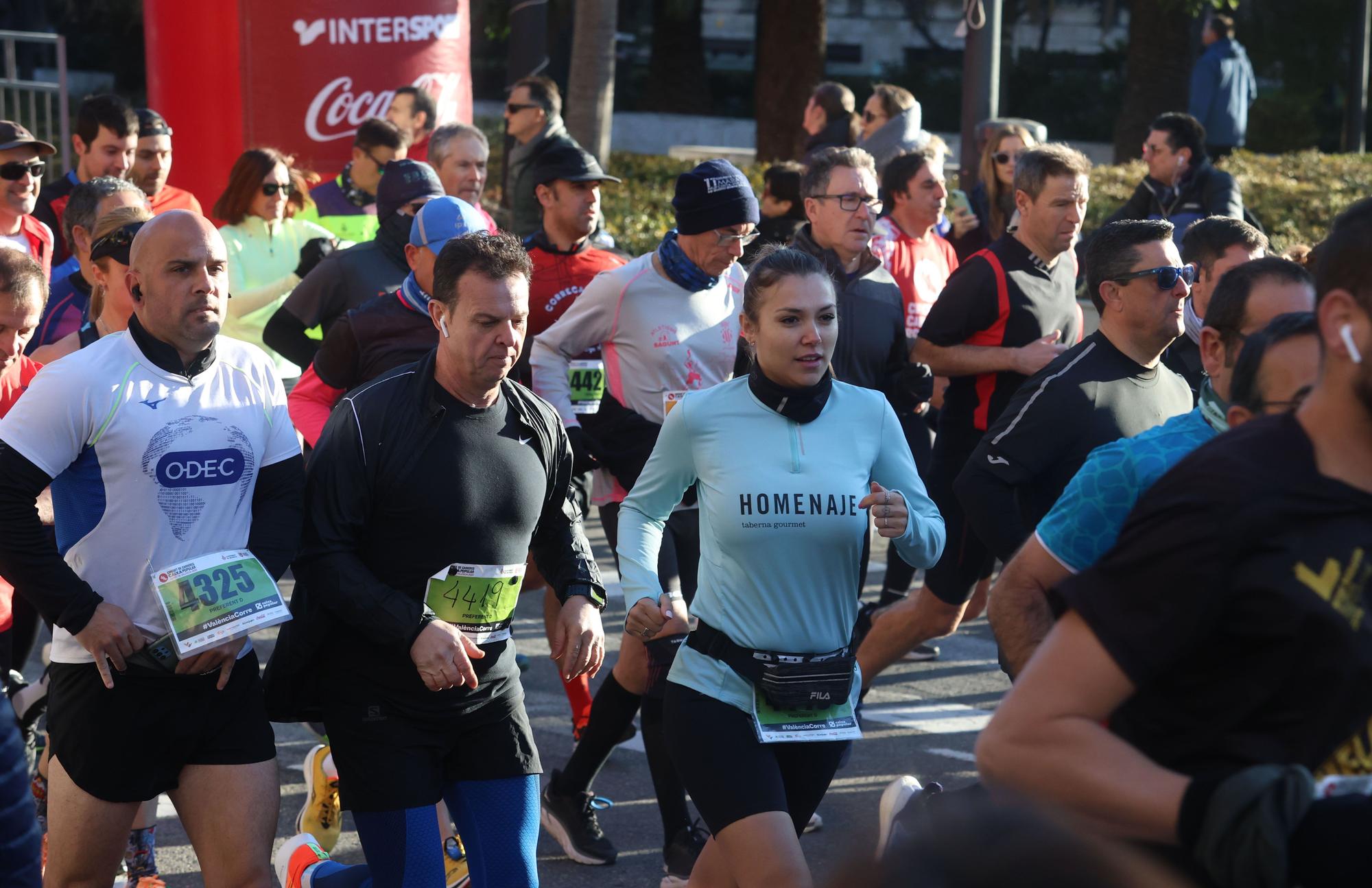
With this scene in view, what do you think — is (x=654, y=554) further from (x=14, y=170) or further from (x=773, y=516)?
(x=14, y=170)

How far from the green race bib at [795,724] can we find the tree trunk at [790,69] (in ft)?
55.5

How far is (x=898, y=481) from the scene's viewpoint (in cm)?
408

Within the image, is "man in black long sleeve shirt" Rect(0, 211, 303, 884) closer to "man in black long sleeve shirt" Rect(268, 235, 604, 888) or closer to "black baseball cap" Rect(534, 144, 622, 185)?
"man in black long sleeve shirt" Rect(268, 235, 604, 888)

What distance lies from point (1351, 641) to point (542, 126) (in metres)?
8.71

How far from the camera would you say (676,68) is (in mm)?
33812

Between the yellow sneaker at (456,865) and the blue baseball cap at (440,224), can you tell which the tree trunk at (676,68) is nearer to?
the blue baseball cap at (440,224)

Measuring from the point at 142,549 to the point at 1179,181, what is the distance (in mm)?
6753

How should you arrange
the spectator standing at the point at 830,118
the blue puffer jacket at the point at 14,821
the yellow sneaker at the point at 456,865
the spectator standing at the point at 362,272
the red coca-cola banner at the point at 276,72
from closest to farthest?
the blue puffer jacket at the point at 14,821
the yellow sneaker at the point at 456,865
the spectator standing at the point at 362,272
the spectator standing at the point at 830,118
the red coca-cola banner at the point at 276,72

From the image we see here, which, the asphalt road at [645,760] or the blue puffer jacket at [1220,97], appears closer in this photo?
the asphalt road at [645,760]

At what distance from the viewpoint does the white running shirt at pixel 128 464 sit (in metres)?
3.66

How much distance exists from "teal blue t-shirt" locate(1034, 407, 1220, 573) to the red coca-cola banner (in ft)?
28.6

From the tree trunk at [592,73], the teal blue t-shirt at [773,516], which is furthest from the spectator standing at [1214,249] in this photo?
the tree trunk at [592,73]

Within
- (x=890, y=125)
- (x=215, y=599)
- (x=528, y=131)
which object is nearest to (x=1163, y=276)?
(x=215, y=599)

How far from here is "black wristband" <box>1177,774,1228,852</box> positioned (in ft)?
6.21
